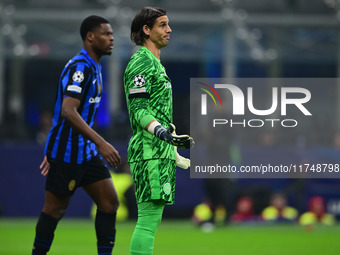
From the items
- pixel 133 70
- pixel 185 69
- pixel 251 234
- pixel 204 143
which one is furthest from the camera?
pixel 185 69

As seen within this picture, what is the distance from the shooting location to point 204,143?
606 inches

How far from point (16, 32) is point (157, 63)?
1358 centimetres

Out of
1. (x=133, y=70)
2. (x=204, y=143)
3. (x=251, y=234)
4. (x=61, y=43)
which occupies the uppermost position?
(x=61, y=43)

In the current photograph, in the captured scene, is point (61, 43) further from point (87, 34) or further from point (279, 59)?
point (87, 34)

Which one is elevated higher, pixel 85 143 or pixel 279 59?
pixel 279 59

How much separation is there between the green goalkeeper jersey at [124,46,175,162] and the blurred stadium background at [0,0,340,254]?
10.4m

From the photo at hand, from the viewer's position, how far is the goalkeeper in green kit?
17.4ft

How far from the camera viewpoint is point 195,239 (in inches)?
454

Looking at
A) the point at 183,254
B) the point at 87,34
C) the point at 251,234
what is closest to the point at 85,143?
the point at 87,34

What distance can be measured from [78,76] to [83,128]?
540 millimetres

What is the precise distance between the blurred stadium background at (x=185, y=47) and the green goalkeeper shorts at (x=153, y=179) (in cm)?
1042

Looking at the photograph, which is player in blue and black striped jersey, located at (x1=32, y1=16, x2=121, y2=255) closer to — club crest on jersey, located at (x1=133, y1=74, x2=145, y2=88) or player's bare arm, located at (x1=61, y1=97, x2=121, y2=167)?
player's bare arm, located at (x1=61, y1=97, x2=121, y2=167)

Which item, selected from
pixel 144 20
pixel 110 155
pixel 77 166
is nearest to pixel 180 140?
pixel 110 155

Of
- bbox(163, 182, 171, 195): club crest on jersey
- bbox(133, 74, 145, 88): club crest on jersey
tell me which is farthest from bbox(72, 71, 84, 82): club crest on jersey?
bbox(163, 182, 171, 195): club crest on jersey
